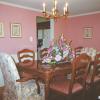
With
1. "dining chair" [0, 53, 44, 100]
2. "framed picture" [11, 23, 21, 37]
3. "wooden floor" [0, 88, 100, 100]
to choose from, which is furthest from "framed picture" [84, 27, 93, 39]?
"dining chair" [0, 53, 44, 100]

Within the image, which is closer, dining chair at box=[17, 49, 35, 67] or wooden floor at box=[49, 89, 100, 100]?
wooden floor at box=[49, 89, 100, 100]

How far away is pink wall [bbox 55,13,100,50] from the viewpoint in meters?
5.59

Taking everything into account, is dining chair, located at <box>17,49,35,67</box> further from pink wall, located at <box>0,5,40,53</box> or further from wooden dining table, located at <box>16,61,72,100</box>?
pink wall, located at <box>0,5,40,53</box>

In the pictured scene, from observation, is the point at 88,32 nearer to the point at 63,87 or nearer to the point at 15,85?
the point at 63,87

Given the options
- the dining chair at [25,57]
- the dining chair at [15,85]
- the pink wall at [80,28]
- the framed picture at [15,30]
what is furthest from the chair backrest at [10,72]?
the pink wall at [80,28]

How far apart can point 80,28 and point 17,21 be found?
265 centimetres

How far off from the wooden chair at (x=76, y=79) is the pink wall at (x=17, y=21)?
227cm

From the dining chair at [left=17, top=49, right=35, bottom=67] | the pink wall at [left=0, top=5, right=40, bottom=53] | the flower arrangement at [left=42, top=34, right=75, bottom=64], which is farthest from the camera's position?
the pink wall at [left=0, top=5, right=40, bottom=53]

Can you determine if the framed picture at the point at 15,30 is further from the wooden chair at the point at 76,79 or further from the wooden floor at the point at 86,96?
the wooden chair at the point at 76,79

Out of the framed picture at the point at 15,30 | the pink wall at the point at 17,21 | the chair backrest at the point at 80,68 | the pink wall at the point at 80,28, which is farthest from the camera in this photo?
the pink wall at the point at 80,28

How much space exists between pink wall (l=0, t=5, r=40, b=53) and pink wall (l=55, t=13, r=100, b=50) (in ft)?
4.10

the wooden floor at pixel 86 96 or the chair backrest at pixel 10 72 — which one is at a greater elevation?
the chair backrest at pixel 10 72

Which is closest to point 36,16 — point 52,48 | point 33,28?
point 33,28

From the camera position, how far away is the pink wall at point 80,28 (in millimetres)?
5588
